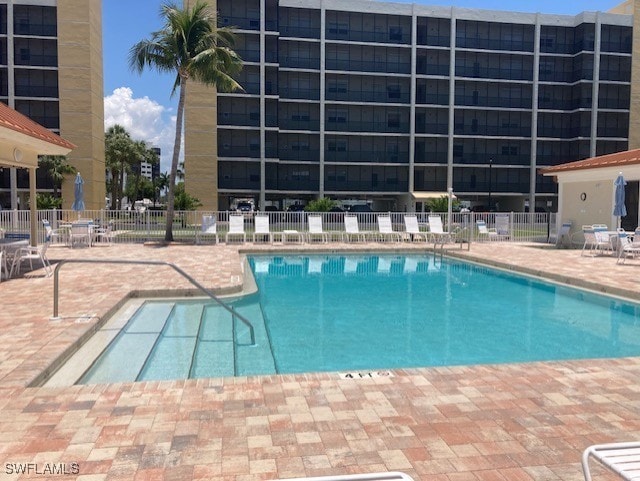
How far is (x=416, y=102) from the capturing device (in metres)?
44.9

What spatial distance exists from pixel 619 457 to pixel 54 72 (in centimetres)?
4455

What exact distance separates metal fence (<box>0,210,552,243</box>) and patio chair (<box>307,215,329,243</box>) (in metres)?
0.50

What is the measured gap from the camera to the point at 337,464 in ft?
10.2

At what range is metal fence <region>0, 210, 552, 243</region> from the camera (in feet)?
64.5

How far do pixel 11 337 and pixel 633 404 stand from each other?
6227mm

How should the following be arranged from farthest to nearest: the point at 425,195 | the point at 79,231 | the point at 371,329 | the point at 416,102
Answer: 1. the point at 416,102
2. the point at 425,195
3. the point at 79,231
4. the point at 371,329

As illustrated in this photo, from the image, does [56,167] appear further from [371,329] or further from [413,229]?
[371,329]

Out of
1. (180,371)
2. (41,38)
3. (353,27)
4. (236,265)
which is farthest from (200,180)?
(180,371)

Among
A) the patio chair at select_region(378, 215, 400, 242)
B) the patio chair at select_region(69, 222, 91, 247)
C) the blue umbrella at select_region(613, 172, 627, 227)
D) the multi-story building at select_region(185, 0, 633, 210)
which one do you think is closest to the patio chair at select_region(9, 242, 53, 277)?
the patio chair at select_region(69, 222, 91, 247)

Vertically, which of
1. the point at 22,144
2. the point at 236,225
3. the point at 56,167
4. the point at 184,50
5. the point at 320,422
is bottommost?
the point at 320,422

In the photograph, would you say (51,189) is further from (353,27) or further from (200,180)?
(353,27)

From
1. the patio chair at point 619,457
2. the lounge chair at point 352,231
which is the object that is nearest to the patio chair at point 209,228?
the lounge chair at point 352,231

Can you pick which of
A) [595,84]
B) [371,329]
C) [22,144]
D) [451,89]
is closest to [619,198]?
[371,329]

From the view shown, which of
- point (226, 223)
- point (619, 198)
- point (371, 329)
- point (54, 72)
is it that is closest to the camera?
point (371, 329)
